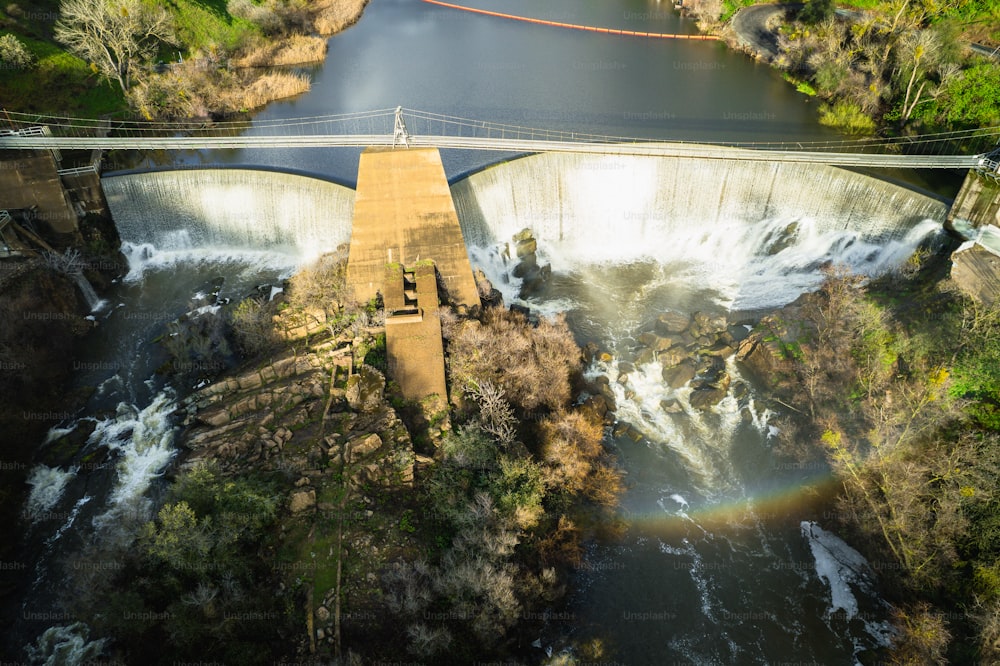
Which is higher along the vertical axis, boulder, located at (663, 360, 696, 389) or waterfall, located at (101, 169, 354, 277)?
waterfall, located at (101, 169, 354, 277)

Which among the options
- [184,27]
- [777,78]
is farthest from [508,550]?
[184,27]

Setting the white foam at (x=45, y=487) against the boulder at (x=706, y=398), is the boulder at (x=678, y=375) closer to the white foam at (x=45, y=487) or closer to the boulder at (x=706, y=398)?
the boulder at (x=706, y=398)

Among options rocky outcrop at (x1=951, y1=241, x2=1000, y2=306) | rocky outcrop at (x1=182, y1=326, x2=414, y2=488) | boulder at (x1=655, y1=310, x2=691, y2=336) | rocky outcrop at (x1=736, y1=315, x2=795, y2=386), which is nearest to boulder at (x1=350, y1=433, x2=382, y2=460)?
rocky outcrop at (x1=182, y1=326, x2=414, y2=488)

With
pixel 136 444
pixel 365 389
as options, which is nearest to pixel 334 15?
pixel 136 444

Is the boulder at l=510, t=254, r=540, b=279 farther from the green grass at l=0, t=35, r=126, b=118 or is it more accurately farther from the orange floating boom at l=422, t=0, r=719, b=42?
the orange floating boom at l=422, t=0, r=719, b=42

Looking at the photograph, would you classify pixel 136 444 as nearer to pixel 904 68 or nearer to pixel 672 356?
pixel 672 356

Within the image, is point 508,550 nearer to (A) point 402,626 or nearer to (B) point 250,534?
(A) point 402,626

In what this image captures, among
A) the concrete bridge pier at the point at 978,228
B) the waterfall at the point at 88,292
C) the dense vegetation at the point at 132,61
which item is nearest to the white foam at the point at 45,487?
the waterfall at the point at 88,292
